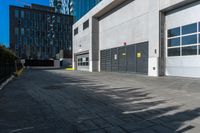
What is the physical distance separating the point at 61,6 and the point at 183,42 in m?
85.8

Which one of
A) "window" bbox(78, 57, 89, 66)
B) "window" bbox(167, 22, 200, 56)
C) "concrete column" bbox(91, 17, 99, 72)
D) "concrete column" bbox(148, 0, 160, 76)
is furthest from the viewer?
"window" bbox(78, 57, 89, 66)

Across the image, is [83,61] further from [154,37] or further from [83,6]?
[154,37]

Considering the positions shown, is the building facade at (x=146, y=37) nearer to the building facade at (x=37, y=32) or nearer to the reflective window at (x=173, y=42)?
the reflective window at (x=173, y=42)

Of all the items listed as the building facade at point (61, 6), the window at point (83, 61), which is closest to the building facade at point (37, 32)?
the building facade at point (61, 6)

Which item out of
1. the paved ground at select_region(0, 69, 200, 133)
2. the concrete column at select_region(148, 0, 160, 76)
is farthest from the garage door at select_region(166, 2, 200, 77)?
the paved ground at select_region(0, 69, 200, 133)

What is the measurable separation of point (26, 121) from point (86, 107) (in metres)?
1.83

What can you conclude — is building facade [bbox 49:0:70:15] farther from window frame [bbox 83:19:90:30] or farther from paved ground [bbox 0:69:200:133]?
paved ground [bbox 0:69:200:133]

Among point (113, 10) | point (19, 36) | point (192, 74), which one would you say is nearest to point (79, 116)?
point (192, 74)

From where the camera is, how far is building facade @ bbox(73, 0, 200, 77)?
13406mm

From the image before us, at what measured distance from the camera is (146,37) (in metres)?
17.1

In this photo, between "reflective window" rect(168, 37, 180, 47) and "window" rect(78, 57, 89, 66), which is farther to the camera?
"window" rect(78, 57, 89, 66)

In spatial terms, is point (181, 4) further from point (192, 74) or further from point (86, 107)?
point (86, 107)

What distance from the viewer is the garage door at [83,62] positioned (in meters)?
30.8

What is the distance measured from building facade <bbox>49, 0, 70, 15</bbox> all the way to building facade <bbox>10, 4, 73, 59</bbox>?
137 inches
